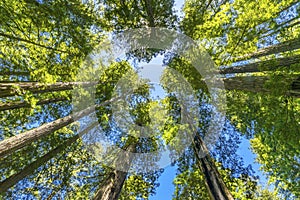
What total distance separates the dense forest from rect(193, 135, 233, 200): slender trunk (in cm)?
4

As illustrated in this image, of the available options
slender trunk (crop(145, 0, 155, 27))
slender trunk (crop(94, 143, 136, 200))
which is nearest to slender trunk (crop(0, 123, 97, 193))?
slender trunk (crop(94, 143, 136, 200))

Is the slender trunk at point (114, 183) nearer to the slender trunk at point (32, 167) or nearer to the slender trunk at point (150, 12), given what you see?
the slender trunk at point (32, 167)

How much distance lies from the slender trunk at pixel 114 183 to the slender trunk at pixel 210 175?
2.55m

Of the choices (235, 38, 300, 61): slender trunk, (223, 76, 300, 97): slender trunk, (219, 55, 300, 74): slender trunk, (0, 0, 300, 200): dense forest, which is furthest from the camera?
(235, 38, 300, 61): slender trunk

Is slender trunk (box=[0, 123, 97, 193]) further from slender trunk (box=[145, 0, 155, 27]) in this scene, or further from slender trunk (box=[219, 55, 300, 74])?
slender trunk (box=[219, 55, 300, 74])

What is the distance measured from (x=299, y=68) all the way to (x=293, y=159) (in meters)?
2.50

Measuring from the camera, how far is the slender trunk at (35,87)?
4.25 metres

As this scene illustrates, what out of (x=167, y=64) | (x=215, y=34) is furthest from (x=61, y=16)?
Answer: (x=167, y=64)

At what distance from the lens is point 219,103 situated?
7215 millimetres

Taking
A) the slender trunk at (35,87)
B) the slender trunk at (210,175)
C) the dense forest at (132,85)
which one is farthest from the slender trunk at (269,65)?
the slender trunk at (35,87)

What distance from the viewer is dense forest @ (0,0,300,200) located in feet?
14.6

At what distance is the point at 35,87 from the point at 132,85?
548cm

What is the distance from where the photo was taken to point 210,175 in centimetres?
602

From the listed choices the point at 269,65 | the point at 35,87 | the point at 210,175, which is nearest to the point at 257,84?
the point at 269,65
